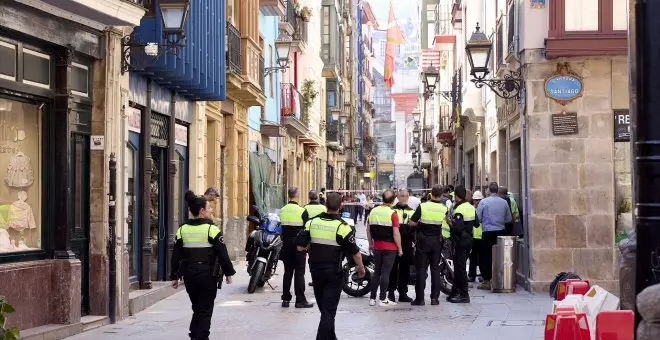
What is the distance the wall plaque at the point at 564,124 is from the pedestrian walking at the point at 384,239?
3241mm

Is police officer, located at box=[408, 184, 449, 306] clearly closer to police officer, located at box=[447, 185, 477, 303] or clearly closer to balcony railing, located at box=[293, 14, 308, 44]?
police officer, located at box=[447, 185, 477, 303]

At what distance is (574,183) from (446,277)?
8.12ft

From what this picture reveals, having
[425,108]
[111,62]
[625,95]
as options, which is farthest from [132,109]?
[425,108]

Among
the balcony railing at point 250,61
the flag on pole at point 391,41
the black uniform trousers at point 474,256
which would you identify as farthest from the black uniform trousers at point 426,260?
the flag on pole at point 391,41

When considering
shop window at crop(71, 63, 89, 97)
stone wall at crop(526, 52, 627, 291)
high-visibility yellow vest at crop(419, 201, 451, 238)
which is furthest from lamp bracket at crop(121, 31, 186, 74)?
stone wall at crop(526, 52, 627, 291)

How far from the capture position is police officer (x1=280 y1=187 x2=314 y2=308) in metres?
16.3

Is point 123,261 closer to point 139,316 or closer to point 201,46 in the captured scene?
point 139,316

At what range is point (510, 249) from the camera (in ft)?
60.6

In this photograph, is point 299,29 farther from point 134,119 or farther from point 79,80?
point 79,80

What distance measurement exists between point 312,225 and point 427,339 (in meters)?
1.93

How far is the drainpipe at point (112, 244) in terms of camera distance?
1398cm

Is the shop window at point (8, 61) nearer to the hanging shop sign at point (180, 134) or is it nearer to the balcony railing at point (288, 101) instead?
the hanging shop sign at point (180, 134)

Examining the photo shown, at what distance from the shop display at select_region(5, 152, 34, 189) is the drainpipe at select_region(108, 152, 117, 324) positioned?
1.60 meters

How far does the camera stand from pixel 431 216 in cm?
1672
